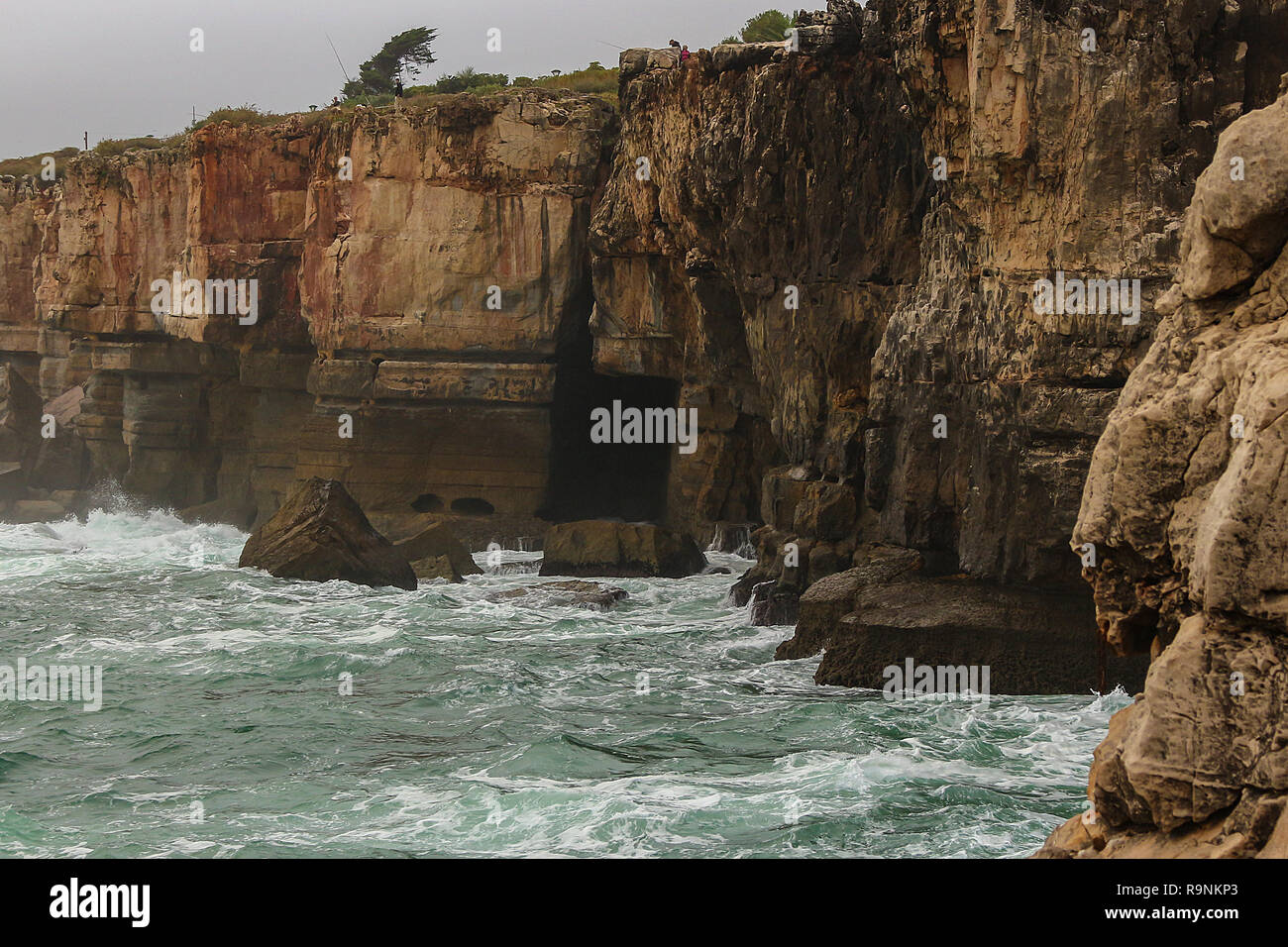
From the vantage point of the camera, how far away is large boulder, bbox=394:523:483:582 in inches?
1067

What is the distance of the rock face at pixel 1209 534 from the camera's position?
609 centimetres

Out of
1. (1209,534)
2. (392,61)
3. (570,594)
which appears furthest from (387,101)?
(1209,534)

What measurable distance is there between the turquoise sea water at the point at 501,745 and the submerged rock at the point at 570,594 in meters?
0.43

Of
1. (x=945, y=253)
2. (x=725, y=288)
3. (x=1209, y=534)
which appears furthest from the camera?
(x=725, y=288)

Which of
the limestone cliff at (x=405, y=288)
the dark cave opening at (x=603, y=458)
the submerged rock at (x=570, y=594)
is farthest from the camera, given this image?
the dark cave opening at (x=603, y=458)

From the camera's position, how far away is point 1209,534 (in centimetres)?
632

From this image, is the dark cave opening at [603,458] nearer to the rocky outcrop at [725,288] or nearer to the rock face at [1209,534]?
the rocky outcrop at [725,288]

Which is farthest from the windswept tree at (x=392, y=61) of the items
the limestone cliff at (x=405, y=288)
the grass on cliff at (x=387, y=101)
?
the limestone cliff at (x=405, y=288)

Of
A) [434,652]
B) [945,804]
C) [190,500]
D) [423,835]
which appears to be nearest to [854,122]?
[434,652]

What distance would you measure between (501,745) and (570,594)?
31.1 ft
